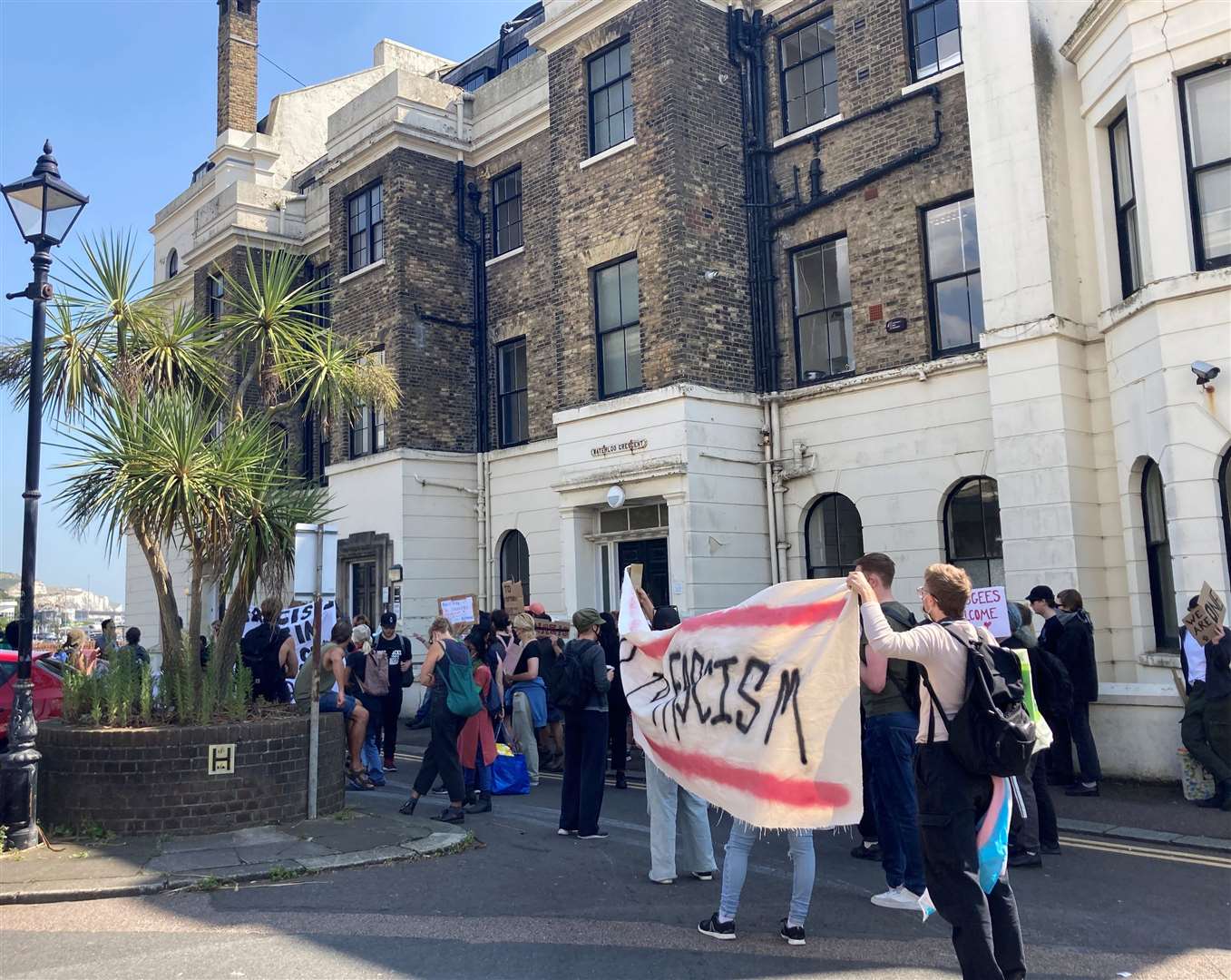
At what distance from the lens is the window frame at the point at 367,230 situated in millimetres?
21094

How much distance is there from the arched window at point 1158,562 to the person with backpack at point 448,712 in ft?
24.2

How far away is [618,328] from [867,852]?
401 inches

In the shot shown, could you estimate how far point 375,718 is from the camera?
13055mm

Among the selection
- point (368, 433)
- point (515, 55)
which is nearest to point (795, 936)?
point (368, 433)

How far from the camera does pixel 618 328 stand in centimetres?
1659

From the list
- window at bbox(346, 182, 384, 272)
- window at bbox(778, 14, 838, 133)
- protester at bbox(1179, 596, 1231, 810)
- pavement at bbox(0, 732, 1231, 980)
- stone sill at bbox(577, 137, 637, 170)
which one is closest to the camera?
pavement at bbox(0, 732, 1231, 980)

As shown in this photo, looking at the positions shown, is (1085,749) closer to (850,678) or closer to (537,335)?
(850,678)

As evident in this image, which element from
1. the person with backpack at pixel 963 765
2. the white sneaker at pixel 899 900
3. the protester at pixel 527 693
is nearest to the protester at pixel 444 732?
the protester at pixel 527 693

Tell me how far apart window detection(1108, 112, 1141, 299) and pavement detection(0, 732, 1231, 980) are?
6.44 meters

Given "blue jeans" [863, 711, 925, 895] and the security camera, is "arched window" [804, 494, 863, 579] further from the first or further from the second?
"blue jeans" [863, 711, 925, 895]

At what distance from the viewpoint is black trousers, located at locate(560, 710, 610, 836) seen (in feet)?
28.9

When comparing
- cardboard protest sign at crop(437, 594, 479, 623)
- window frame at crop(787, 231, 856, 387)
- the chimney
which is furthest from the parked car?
the chimney

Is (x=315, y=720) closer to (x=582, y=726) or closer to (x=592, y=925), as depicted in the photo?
(x=582, y=726)

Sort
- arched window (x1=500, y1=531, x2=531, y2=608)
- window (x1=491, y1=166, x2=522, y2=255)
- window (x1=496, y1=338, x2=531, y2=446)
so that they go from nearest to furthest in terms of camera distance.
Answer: arched window (x1=500, y1=531, x2=531, y2=608), window (x1=496, y1=338, x2=531, y2=446), window (x1=491, y1=166, x2=522, y2=255)
